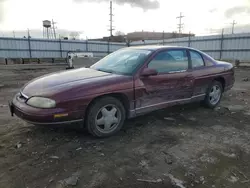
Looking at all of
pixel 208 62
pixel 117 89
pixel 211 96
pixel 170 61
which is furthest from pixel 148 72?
pixel 211 96

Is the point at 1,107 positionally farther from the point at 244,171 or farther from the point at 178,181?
the point at 244,171

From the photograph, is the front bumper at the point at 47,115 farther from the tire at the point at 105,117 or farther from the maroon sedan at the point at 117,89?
the tire at the point at 105,117

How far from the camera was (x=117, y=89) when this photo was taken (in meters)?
3.31

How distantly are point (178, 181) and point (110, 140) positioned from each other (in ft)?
4.39

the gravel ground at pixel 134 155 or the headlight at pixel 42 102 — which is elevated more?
the headlight at pixel 42 102

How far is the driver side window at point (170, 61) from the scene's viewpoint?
3861mm

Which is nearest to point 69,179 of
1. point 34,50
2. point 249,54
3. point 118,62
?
point 118,62

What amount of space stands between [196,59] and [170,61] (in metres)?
0.90

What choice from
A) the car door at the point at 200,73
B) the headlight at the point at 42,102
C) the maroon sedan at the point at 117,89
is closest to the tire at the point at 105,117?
the maroon sedan at the point at 117,89

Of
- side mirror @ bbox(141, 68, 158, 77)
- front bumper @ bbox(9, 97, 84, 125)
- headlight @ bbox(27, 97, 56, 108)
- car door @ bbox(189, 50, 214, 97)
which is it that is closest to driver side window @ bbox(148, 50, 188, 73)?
side mirror @ bbox(141, 68, 158, 77)

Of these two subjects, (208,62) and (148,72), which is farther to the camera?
(208,62)

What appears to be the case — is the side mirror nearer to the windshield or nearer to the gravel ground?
the windshield

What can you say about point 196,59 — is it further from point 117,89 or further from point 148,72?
point 117,89

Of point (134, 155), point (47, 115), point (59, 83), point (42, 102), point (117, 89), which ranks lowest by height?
point (134, 155)
